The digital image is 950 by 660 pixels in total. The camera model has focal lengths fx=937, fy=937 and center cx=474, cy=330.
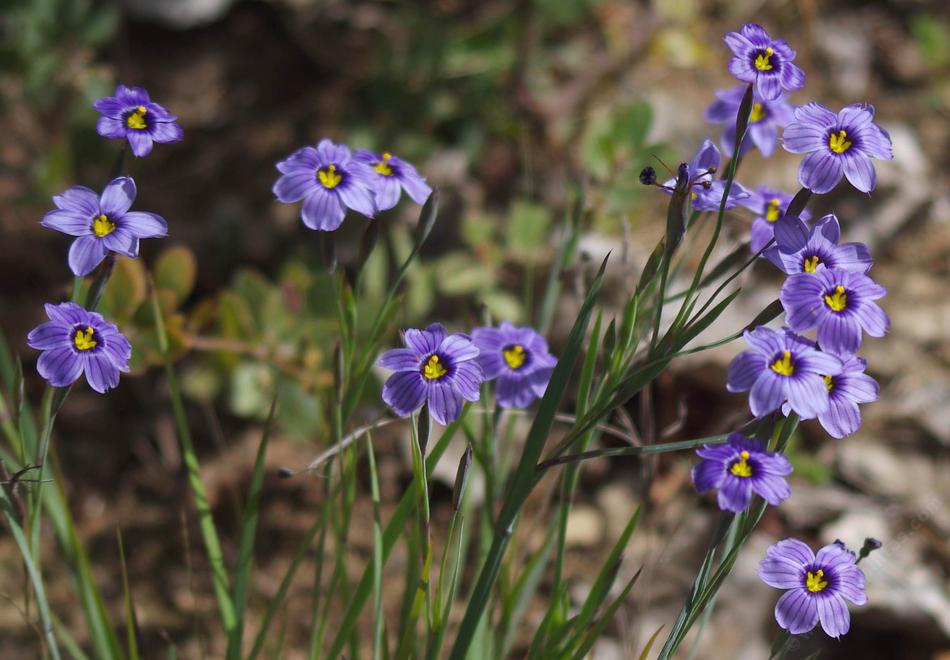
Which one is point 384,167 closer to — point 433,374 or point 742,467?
point 433,374

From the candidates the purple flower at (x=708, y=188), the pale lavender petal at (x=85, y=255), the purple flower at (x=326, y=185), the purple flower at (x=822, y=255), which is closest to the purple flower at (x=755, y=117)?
the purple flower at (x=708, y=188)

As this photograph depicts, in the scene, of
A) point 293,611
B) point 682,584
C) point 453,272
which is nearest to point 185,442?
point 293,611

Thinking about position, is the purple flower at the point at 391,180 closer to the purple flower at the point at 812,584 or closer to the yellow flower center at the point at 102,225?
the yellow flower center at the point at 102,225

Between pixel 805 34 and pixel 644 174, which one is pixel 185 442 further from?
pixel 805 34

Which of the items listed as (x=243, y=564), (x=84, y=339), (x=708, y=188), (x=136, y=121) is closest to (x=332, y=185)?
(x=136, y=121)

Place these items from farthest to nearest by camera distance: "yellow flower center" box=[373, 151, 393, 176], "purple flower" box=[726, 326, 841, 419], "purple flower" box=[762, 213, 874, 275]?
1. "yellow flower center" box=[373, 151, 393, 176]
2. "purple flower" box=[762, 213, 874, 275]
3. "purple flower" box=[726, 326, 841, 419]

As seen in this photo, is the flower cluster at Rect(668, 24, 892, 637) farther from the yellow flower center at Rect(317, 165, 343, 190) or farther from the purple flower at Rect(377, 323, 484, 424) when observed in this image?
the yellow flower center at Rect(317, 165, 343, 190)

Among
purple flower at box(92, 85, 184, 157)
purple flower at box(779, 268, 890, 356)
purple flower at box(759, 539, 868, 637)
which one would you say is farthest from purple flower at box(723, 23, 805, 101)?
purple flower at box(92, 85, 184, 157)
